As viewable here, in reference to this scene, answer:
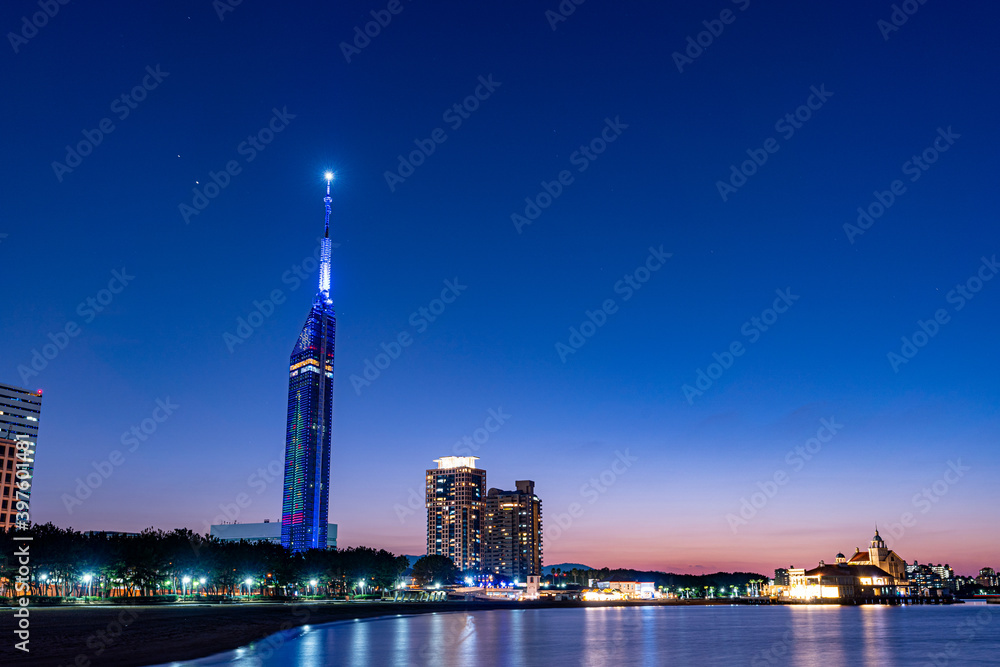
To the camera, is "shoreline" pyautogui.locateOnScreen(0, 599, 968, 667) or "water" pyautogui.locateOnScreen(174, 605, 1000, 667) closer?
"shoreline" pyautogui.locateOnScreen(0, 599, 968, 667)

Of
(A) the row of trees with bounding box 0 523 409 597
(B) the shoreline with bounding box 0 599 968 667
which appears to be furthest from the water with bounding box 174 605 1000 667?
(A) the row of trees with bounding box 0 523 409 597

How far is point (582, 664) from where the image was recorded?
69125 millimetres

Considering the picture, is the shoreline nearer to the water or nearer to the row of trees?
the water

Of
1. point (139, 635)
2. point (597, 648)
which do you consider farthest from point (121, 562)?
point (597, 648)

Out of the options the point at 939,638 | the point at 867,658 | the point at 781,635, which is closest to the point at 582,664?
the point at 867,658

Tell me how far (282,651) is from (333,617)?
73.0 m

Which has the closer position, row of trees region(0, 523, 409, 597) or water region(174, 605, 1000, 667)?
water region(174, 605, 1000, 667)

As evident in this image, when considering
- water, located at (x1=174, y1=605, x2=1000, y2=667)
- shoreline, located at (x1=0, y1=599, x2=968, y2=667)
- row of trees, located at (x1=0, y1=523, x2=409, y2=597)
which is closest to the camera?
shoreline, located at (x1=0, y1=599, x2=968, y2=667)

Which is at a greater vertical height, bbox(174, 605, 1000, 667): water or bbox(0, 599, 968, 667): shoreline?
bbox(0, 599, 968, 667): shoreline

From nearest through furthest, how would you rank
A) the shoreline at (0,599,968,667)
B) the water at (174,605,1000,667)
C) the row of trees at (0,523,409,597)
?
the shoreline at (0,599,968,667) → the water at (174,605,1000,667) → the row of trees at (0,523,409,597)

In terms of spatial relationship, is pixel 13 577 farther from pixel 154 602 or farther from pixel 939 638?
pixel 939 638

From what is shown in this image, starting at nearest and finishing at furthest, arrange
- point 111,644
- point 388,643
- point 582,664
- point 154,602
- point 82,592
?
1. point 111,644
2. point 582,664
3. point 388,643
4. point 154,602
5. point 82,592

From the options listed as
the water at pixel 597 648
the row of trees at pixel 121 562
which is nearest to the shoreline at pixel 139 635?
the water at pixel 597 648

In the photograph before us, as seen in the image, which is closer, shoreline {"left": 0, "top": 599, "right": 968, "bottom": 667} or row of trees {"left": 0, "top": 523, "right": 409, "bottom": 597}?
shoreline {"left": 0, "top": 599, "right": 968, "bottom": 667}
